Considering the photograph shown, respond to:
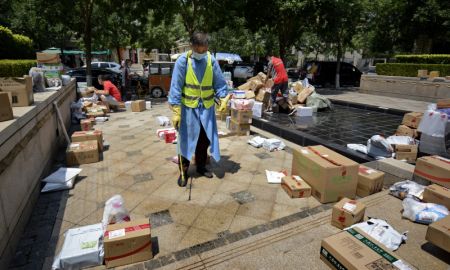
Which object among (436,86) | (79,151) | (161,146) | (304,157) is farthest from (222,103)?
(436,86)

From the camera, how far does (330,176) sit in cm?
351

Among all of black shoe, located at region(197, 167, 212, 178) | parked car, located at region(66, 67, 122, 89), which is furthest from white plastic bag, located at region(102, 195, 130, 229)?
parked car, located at region(66, 67, 122, 89)

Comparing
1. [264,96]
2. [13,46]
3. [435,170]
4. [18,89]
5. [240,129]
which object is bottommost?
[240,129]

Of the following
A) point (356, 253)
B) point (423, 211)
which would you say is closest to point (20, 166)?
point (356, 253)

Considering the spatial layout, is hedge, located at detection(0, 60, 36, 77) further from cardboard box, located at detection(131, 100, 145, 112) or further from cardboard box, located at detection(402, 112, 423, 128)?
cardboard box, located at detection(402, 112, 423, 128)

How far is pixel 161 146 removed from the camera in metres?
5.89

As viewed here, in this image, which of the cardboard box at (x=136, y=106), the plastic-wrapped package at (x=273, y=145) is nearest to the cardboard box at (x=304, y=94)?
the plastic-wrapped package at (x=273, y=145)

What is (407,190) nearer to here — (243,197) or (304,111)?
(243,197)

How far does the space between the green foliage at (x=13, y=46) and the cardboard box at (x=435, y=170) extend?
9.53 metres

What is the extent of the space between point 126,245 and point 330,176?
2.36 meters

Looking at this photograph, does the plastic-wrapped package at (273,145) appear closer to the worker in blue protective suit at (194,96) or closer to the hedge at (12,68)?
the worker in blue protective suit at (194,96)

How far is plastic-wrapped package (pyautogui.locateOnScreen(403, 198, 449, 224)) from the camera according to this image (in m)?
3.11

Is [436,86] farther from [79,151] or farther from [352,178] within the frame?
[79,151]

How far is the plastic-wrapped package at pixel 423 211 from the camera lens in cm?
311
